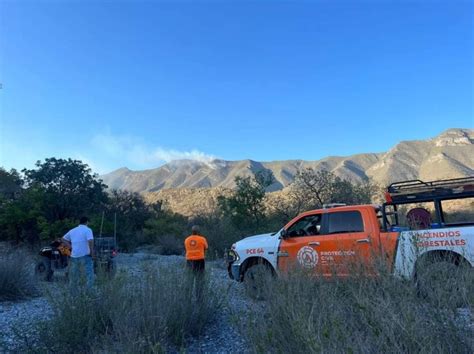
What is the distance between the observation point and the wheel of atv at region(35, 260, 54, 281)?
1170 centimetres

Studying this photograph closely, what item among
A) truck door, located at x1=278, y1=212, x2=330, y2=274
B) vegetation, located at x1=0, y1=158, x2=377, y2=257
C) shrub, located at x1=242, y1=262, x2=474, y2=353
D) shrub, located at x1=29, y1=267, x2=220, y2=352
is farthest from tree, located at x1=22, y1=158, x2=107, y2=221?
shrub, located at x1=242, y1=262, x2=474, y2=353

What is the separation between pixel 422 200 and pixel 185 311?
18.0 feet

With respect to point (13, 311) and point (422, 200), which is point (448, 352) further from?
point (13, 311)

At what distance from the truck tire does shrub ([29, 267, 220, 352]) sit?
2.61m

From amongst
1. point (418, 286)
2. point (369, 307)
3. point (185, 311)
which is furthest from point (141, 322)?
point (418, 286)

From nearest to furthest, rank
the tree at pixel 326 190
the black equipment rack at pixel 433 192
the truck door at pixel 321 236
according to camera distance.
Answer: the truck door at pixel 321 236 < the black equipment rack at pixel 433 192 < the tree at pixel 326 190

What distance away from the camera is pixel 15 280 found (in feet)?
29.8

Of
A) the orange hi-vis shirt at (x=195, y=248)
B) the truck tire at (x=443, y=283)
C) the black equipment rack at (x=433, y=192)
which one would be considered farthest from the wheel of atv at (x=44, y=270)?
the truck tire at (x=443, y=283)

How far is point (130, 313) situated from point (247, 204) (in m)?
20.8

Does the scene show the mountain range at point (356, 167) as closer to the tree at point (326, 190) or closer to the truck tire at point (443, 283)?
the tree at point (326, 190)

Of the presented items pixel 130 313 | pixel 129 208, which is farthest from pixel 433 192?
pixel 129 208

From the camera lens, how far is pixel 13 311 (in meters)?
7.50

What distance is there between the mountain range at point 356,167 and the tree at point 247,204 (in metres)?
37.9

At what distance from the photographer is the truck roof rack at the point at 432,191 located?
7830 mm
